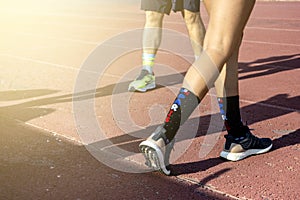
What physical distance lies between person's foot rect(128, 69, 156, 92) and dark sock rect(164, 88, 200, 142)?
7.44ft

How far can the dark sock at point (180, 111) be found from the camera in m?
2.94

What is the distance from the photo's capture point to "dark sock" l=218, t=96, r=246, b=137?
11.0 ft

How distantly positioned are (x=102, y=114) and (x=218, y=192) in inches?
70.1

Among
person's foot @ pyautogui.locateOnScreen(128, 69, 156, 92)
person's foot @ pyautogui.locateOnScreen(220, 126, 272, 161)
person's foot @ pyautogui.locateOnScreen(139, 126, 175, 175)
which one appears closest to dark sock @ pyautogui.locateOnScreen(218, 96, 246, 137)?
person's foot @ pyautogui.locateOnScreen(220, 126, 272, 161)

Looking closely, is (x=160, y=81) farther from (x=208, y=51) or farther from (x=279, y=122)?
(x=208, y=51)

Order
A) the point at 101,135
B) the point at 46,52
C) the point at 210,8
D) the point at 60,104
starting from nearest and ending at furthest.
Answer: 1. the point at 210,8
2. the point at 101,135
3. the point at 60,104
4. the point at 46,52

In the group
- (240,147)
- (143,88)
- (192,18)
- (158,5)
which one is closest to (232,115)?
(240,147)

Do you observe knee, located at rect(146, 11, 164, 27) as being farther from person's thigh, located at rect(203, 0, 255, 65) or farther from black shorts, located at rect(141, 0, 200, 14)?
person's thigh, located at rect(203, 0, 255, 65)

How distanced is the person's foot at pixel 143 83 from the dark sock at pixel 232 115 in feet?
6.27

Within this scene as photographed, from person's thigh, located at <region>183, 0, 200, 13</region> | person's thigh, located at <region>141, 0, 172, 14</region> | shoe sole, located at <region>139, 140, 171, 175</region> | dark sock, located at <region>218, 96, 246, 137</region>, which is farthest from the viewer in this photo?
person's thigh, located at <region>141, 0, 172, 14</region>

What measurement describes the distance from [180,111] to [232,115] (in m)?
0.54

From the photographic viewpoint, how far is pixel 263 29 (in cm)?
1205

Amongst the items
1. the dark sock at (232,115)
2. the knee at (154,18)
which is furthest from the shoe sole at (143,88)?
the dark sock at (232,115)

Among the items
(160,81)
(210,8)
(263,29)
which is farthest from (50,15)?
(210,8)
